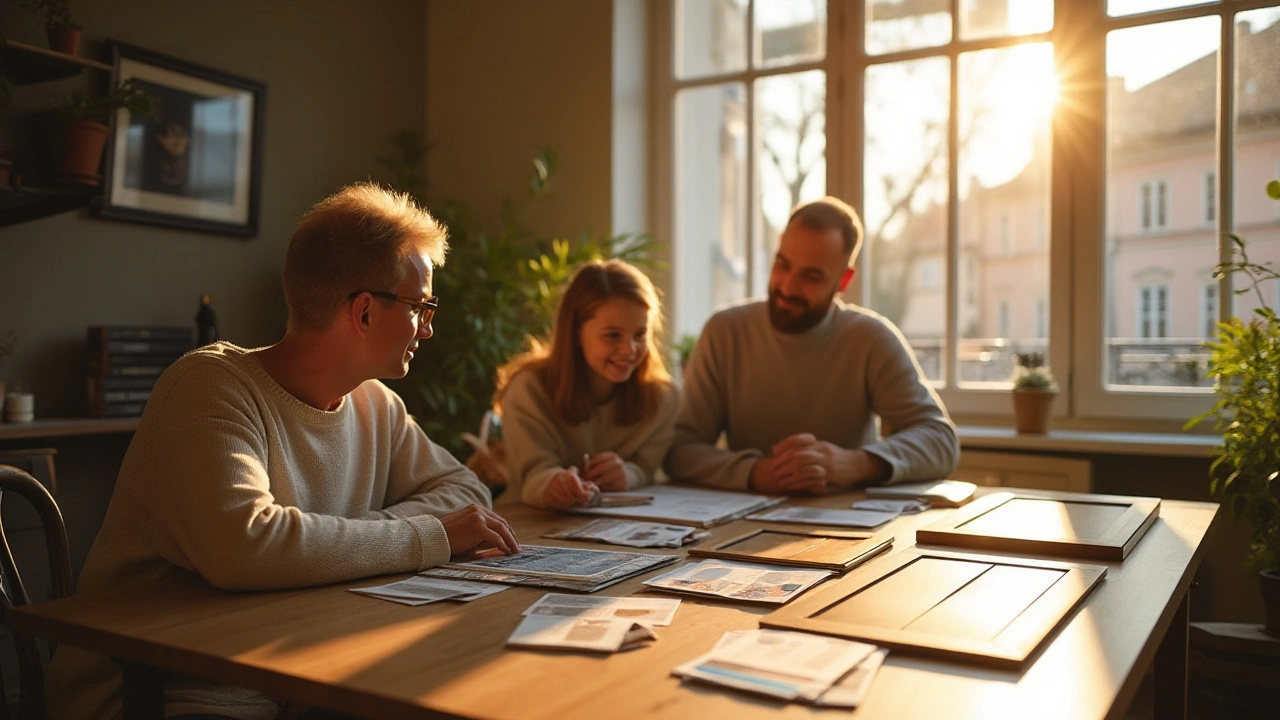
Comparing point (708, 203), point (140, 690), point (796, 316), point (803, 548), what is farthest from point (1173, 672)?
point (708, 203)

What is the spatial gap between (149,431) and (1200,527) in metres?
1.80

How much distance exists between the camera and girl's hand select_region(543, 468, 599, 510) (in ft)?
6.47

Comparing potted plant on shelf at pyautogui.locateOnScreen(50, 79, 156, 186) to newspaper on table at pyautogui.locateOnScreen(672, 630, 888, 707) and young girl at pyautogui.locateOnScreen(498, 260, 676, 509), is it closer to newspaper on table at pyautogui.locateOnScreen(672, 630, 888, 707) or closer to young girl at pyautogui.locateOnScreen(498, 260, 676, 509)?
young girl at pyautogui.locateOnScreen(498, 260, 676, 509)

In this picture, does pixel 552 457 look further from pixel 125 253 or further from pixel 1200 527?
pixel 125 253

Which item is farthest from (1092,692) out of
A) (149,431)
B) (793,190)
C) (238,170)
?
(238,170)

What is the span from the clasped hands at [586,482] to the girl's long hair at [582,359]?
0.16 m

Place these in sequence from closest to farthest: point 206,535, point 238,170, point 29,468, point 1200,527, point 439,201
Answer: point 206,535
point 1200,527
point 29,468
point 238,170
point 439,201

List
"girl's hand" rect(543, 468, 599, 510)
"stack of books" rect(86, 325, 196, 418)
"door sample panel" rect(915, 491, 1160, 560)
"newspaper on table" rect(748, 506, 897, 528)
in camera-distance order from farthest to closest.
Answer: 1. "stack of books" rect(86, 325, 196, 418)
2. "girl's hand" rect(543, 468, 599, 510)
3. "newspaper on table" rect(748, 506, 897, 528)
4. "door sample panel" rect(915, 491, 1160, 560)

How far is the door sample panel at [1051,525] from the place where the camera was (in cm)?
161

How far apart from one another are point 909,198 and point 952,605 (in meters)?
2.69

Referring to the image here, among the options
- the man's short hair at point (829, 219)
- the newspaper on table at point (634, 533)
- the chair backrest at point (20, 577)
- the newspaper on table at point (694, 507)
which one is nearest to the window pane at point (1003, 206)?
the man's short hair at point (829, 219)

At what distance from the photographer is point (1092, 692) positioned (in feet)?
3.16

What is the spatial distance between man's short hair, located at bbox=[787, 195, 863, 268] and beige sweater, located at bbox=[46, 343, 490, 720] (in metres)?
1.44

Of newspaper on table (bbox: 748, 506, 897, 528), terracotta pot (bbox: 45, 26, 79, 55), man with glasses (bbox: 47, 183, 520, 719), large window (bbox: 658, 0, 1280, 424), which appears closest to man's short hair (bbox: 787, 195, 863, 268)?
newspaper on table (bbox: 748, 506, 897, 528)
